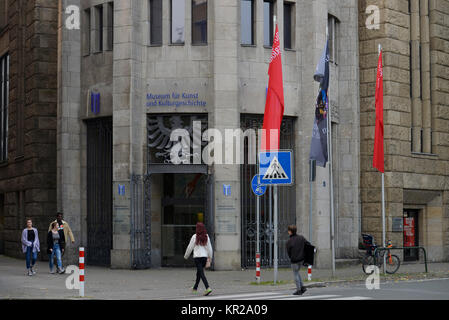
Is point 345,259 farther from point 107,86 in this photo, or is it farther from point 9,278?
point 9,278

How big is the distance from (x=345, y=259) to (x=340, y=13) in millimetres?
10075

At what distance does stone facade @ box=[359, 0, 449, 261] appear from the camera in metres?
32.6

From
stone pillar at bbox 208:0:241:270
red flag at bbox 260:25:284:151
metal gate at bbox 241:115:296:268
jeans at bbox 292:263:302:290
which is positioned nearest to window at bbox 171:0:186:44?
stone pillar at bbox 208:0:241:270

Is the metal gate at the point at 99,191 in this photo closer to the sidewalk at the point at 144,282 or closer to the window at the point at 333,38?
the sidewalk at the point at 144,282

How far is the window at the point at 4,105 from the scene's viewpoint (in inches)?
1617

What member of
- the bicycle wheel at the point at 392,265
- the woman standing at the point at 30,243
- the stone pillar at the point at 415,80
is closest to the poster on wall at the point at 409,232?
the stone pillar at the point at 415,80

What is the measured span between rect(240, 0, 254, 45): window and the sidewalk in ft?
27.6

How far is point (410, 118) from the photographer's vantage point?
3378cm

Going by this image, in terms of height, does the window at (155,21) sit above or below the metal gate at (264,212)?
above

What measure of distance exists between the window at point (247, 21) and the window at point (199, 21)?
4.52 feet
